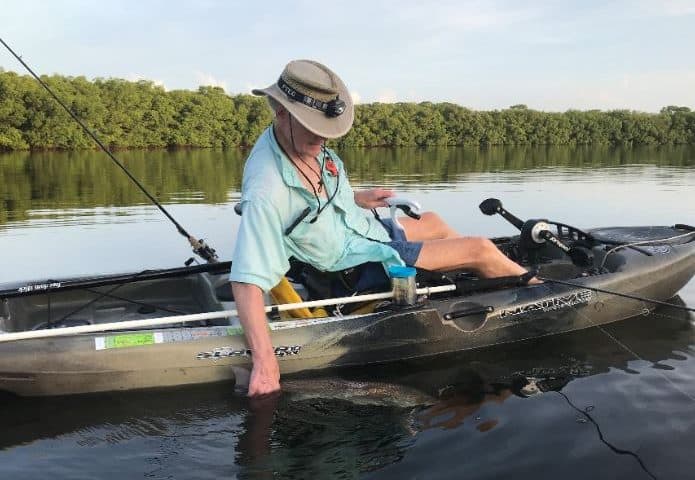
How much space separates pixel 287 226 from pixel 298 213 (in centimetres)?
12

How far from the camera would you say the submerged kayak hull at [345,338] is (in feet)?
13.8

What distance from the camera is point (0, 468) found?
11.4 ft

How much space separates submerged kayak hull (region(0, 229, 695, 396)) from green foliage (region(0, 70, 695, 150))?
114ft

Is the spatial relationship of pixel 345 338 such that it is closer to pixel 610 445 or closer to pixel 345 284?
pixel 345 284

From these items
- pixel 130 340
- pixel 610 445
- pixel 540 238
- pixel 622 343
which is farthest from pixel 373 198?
pixel 610 445

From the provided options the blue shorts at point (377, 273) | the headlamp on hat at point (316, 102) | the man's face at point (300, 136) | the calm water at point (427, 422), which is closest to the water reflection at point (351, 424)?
the calm water at point (427, 422)

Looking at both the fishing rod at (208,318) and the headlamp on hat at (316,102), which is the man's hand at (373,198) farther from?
the headlamp on hat at (316,102)

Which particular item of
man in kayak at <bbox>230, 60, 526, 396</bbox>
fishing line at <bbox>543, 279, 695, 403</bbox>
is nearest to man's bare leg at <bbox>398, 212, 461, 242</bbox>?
man in kayak at <bbox>230, 60, 526, 396</bbox>

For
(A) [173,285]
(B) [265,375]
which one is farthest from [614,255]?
(A) [173,285]

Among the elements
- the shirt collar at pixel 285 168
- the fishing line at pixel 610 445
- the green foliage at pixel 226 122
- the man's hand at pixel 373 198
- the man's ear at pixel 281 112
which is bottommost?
the fishing line at pixel 610 445

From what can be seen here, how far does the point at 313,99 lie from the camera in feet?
12.5

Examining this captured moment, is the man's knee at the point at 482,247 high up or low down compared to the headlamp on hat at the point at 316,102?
down

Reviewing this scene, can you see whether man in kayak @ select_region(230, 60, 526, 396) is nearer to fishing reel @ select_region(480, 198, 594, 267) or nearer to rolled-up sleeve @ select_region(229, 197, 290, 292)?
rolled-up sleeve @ select_region(229, 197, 290, 292)

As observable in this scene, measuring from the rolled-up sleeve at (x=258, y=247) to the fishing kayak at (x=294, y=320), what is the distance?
1.94 ft
